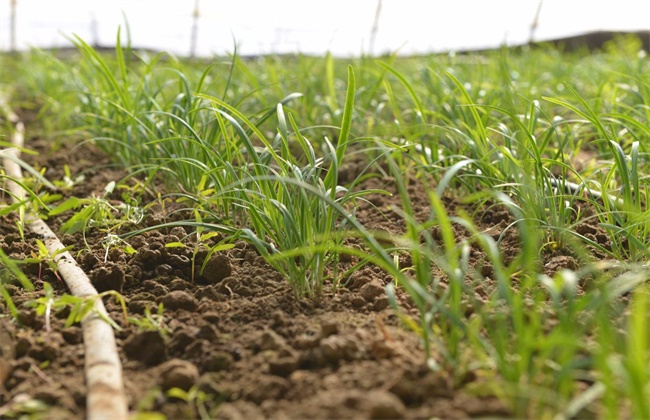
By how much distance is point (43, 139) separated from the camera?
353 centimetres

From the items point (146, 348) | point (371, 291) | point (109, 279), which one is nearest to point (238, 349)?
point (146, 348)

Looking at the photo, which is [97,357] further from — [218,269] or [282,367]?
[218,269]

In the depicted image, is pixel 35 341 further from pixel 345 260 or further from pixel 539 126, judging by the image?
pixel 539 126

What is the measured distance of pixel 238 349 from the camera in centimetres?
126

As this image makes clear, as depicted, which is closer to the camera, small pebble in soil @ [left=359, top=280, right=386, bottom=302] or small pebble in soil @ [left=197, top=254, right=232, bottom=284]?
Result: small pebble in soil @ [left=359, top=280, right=386, bottom=302]

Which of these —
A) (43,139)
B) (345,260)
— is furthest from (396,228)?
(43,139)

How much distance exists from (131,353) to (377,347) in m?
0.49

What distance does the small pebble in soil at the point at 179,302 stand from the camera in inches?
Answer: 57.6

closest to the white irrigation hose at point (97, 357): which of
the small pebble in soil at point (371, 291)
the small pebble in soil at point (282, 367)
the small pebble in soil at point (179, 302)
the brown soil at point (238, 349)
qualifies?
the brown soil at point (238, 349)

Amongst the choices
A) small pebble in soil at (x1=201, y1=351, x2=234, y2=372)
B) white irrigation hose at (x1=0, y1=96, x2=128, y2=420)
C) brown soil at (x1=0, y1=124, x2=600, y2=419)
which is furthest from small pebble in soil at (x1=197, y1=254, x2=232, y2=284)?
small pebble in soil at (x1=201, y1=351, x2=234, y2=372)

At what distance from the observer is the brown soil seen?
3.47 ft

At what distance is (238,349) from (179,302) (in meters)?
0.27

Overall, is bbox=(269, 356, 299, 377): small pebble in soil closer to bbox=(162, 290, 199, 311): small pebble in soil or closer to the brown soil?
the brown soil

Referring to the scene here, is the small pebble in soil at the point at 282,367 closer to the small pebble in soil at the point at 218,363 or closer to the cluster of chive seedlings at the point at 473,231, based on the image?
the small pebble in soil at the point at 218,363
